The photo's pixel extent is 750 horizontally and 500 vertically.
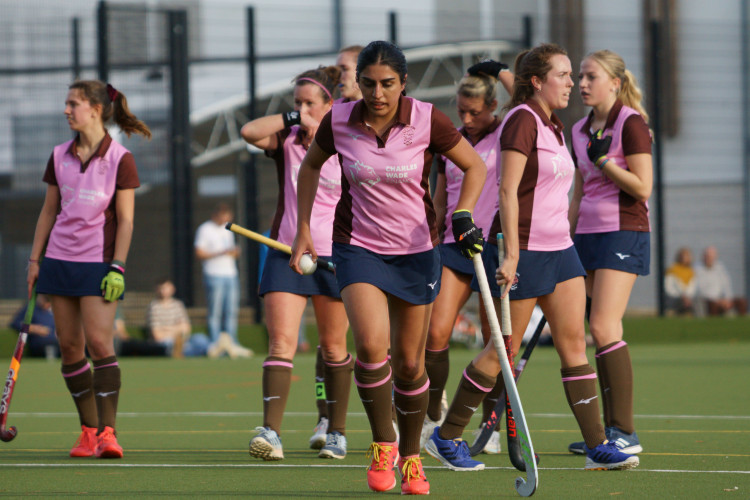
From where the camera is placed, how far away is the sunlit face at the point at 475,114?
6.52m

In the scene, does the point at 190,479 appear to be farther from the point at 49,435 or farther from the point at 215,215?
the point at 215,215

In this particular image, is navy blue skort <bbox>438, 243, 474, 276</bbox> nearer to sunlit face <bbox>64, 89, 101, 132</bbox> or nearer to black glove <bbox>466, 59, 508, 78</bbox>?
black glove <bbox>466, 59, 508, 78</bbox>

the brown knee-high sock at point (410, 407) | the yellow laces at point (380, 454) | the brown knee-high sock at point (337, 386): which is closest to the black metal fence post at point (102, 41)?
→ the brown knee-high sock at point (337, 386)

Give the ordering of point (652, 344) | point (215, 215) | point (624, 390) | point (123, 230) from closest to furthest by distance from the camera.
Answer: point (624, 390) → point (123, 230) → point (215, 215) → point (652, 344)

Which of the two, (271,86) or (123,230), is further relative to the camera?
(271,86)

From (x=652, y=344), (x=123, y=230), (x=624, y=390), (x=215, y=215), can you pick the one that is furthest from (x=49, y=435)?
(x=652, y=344)

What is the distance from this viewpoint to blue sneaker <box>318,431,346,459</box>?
20.0 feet

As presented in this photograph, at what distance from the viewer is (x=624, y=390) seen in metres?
5.81

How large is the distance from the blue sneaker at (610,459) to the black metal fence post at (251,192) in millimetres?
10132

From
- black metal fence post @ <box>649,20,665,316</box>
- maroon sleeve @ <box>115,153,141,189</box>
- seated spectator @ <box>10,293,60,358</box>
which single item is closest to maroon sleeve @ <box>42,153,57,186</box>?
maroon sleeve @ <box>115,153,141,189</box>

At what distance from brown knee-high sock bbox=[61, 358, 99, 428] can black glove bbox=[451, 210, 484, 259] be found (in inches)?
104

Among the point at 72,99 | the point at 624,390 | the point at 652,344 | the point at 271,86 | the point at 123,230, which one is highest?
the point at 271,86

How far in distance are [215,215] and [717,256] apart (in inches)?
288

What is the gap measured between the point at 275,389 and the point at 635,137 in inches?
87.5
